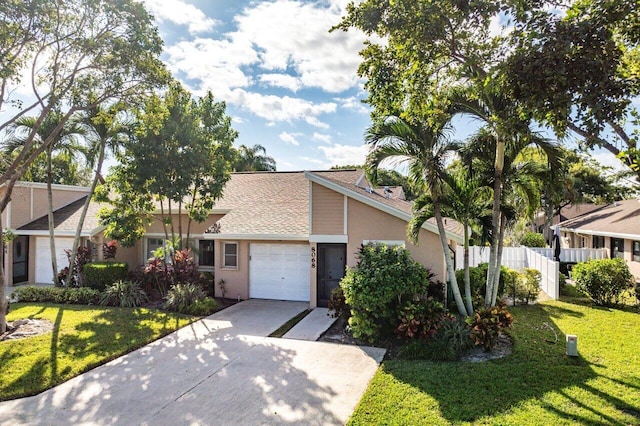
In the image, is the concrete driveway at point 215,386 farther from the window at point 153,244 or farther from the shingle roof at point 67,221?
the shingle roof at point 67,221

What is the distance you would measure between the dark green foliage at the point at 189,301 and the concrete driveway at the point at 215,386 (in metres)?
2.59

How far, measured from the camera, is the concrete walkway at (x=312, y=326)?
10.3 metres

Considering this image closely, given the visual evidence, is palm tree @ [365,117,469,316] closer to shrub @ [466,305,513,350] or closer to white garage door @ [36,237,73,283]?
shrub @ [466,305,513,350]

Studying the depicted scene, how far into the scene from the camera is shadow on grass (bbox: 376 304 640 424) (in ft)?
19.8

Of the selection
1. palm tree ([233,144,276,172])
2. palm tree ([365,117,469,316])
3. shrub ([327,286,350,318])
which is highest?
palm tree ([233,144,276,172])

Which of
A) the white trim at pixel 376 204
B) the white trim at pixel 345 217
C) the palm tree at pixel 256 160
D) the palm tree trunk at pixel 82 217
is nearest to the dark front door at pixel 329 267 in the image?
the white trim at pixel 345 217

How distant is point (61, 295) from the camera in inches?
587

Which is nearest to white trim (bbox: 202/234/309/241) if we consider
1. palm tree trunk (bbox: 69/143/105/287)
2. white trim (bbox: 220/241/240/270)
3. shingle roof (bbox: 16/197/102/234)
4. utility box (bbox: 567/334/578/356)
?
white trim (bbox: 220/241/240/270)

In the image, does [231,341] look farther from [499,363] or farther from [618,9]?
[618,9]

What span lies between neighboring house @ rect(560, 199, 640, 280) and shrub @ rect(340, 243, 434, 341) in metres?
14.3

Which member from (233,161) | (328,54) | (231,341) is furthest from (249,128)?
(231,341)

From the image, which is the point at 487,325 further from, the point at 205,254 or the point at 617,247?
the point at 617,247

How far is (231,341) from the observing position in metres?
10.0

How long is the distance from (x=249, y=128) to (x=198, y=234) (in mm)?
7161
